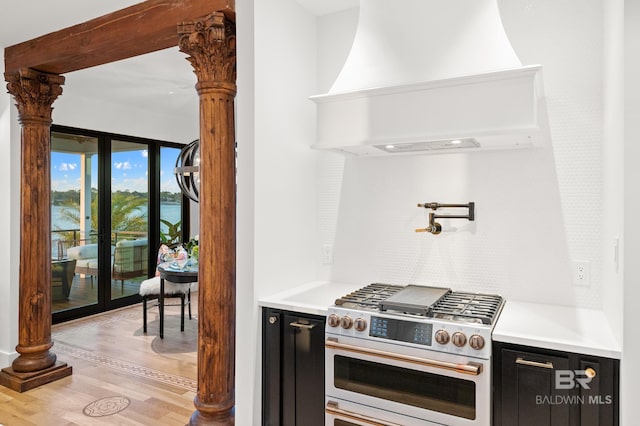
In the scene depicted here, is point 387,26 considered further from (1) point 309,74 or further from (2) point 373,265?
(2) point 373,265

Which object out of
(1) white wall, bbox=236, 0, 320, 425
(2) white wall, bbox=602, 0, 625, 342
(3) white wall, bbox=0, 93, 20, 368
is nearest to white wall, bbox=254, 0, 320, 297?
(1) white wall, bbox=236, 0, 320, 425

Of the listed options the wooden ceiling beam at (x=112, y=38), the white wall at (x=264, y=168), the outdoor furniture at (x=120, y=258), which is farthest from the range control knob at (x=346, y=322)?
the outdoor furniture at (x=120, y=258)

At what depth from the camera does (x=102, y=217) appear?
584 centimetres

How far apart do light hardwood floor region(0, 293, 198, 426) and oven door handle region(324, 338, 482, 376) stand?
1.59m

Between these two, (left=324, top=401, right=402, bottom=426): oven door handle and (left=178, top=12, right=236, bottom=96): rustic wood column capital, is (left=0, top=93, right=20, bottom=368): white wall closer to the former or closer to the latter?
(left=178, top=12, right=236, bottom=96): rustic wood column capital

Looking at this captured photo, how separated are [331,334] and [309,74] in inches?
64.1

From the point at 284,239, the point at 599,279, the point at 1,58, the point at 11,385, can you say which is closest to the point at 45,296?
the point at 11,385

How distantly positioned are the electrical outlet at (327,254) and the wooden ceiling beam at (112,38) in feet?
4.97

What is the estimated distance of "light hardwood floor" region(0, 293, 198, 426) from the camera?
121 inches

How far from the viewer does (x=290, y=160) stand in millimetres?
2615

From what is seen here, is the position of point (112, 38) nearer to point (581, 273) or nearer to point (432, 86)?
point (432, 86)

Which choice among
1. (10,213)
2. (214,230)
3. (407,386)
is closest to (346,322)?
(407,386)

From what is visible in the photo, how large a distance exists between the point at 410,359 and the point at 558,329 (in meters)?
0.62

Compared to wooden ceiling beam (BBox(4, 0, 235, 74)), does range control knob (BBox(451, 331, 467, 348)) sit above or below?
below
